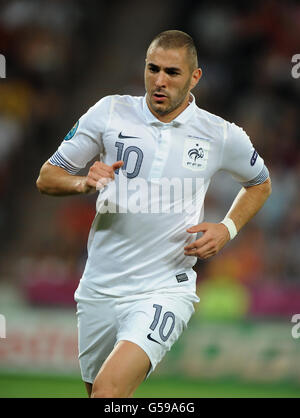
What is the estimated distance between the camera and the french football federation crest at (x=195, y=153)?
4840 millimetres

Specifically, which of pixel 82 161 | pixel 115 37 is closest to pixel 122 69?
pixel 115 37

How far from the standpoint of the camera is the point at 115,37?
1345 cm

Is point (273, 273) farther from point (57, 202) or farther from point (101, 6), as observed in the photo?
point (101, 6)

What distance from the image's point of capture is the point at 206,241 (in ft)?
15.3

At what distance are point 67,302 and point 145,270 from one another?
4.61m

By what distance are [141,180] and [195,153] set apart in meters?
0.38

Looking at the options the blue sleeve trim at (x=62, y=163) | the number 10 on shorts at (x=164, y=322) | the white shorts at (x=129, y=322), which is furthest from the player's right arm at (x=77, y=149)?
the number 10 on shorts at (x=164, y=322)

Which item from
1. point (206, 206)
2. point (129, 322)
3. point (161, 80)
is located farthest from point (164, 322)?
point (206, 206)

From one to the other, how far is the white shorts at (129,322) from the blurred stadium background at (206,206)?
318 cm

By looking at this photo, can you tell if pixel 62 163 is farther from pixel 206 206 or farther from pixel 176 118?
pixel 206 206

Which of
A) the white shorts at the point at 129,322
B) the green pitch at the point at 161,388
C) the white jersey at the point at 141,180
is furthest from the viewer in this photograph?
the green pitch at the point at 161,388

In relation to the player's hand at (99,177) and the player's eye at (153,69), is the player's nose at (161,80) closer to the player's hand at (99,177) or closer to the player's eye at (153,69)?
the player's eye at (153,69)

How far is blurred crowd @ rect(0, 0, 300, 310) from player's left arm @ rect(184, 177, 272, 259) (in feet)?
13.5

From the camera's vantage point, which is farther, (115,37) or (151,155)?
(115,37)
